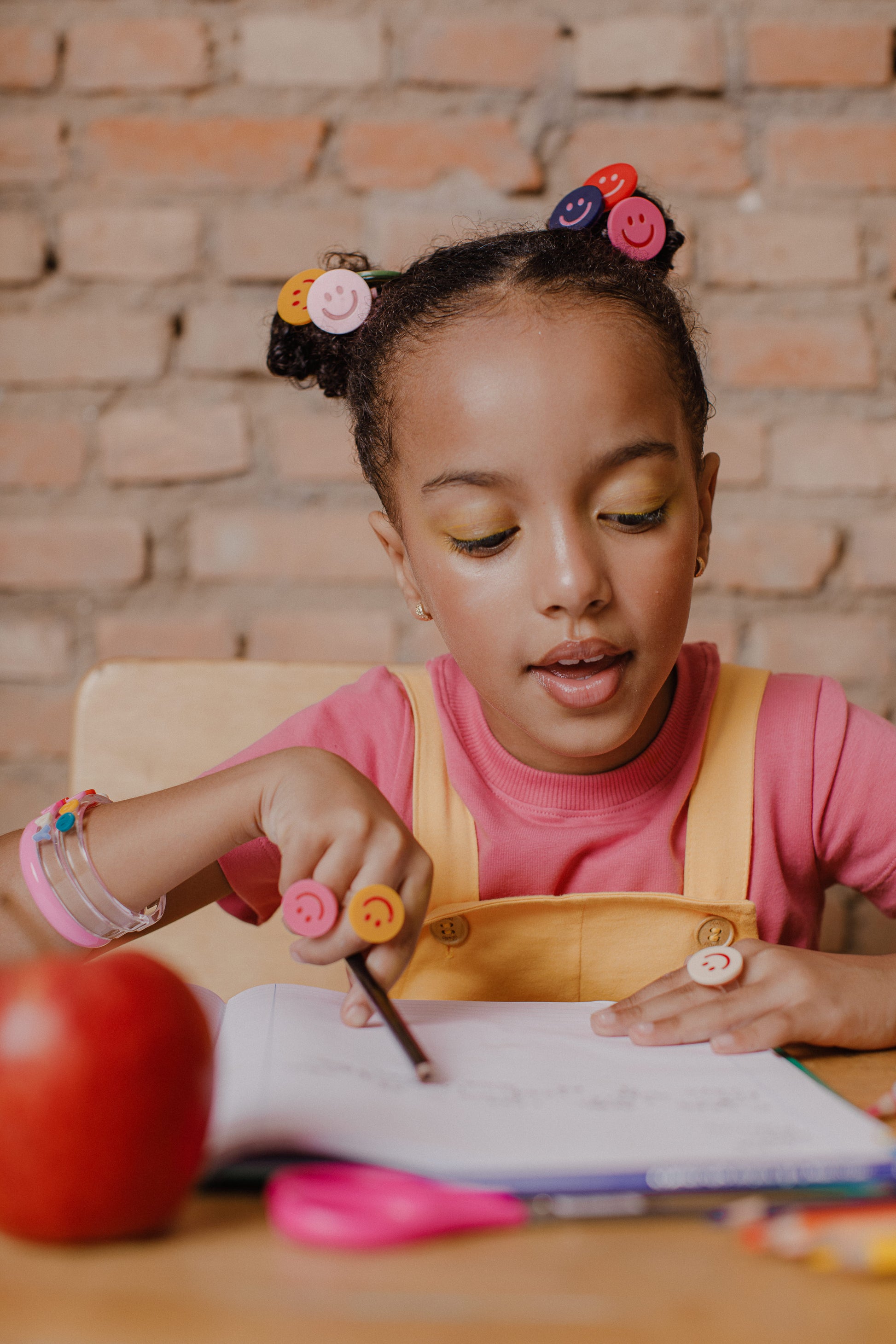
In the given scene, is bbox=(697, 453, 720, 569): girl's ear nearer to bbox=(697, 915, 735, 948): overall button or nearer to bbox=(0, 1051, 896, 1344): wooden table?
bbox=(697, 915, 735, 948): overall button

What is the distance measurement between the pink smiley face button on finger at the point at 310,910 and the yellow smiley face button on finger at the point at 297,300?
18.8 inches

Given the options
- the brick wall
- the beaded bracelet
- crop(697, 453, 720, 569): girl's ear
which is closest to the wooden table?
the beaded bracelet

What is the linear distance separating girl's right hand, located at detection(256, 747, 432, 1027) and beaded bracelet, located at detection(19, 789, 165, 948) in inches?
5.5

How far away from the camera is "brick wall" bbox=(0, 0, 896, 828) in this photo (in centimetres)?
115

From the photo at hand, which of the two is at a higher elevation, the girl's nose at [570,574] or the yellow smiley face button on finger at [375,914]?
the girl's nose at [570,574]

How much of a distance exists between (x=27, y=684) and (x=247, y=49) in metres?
0.68

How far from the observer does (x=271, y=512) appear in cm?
117

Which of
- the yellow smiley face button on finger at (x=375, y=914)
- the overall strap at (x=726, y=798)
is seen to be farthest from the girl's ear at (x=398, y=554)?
the yellow smiley face button on finger at (x=375, y=914)

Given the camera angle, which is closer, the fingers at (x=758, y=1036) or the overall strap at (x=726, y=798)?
the fingers at (x=758, y=1036)

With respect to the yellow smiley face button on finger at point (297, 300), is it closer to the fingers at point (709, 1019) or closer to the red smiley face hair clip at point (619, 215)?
the red smiley face hair clip at point (619, 215)

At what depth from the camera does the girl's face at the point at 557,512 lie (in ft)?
2.17

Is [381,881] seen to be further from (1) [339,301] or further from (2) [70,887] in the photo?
(1) [339,301]

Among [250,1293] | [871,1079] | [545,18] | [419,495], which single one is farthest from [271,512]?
[250,1293]

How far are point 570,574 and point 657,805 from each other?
0.23 metres
